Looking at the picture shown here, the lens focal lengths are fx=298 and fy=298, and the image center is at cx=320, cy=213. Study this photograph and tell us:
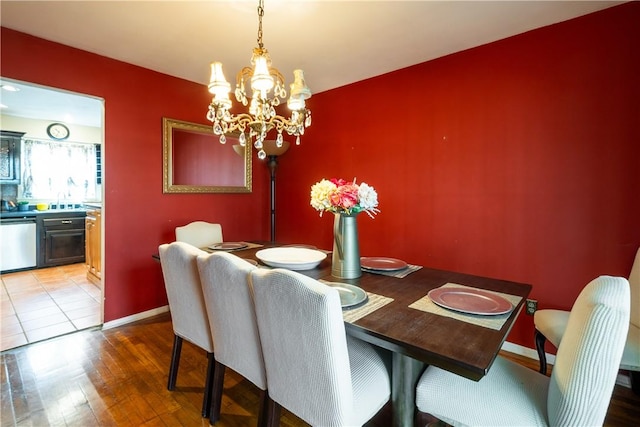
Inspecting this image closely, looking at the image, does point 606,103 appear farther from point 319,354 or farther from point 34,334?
point 34,334

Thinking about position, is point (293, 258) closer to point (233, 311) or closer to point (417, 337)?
point (233, 311)

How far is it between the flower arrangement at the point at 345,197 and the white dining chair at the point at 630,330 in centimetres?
124

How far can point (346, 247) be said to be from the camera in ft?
5.23

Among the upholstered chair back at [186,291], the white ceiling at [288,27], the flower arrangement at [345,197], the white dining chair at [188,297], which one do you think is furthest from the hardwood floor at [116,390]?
the white ceiling at [288,27]

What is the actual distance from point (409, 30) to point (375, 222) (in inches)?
64.7

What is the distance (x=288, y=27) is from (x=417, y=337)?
210 cm

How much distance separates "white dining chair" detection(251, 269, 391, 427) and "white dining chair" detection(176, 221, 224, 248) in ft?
5.32

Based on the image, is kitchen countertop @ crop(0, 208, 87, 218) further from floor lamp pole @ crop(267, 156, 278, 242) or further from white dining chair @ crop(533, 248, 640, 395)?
white dining chair @ crop(533, 248, 640, 395)

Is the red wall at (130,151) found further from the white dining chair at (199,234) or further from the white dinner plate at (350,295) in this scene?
the white dinner plate at (350,295)

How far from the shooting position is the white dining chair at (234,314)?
121 cm

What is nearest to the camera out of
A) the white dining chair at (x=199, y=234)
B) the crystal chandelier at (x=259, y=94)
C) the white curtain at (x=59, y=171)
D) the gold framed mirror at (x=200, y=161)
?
the crystal chandelier at (x=259, y=94)

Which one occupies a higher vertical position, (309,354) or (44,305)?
(309,354)

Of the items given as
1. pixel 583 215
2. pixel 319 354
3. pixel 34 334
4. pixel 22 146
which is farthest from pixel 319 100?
pixel 22 146

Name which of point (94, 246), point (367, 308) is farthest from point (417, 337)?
point (94, 246)
